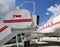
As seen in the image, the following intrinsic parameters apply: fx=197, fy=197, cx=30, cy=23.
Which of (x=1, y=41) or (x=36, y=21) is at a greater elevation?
(x=36, y=21)

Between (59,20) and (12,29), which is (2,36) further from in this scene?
(59,20)

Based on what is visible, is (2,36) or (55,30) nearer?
(2,36)

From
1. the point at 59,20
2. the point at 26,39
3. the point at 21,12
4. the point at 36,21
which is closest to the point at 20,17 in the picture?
the point at 21,12

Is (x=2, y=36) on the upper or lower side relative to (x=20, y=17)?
lower

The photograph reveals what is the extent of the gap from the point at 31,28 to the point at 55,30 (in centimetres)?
1150

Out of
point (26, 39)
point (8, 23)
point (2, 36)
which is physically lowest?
point (26, 39)

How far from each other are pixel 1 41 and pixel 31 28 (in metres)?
1.64

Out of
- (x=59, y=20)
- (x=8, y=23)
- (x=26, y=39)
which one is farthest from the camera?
(x=26, y=39)

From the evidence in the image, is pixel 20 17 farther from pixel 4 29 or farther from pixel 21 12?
pixel 4 29

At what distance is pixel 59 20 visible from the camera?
2056 centimetres

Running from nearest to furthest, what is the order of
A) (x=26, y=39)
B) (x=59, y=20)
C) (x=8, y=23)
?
(x=8, y=23), (x=59, y=20), (x=26, y=39)

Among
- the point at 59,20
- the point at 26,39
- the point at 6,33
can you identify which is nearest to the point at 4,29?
the point at 6,33

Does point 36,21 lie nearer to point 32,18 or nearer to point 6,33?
point 32,18

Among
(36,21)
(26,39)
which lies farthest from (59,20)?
(36,21)
